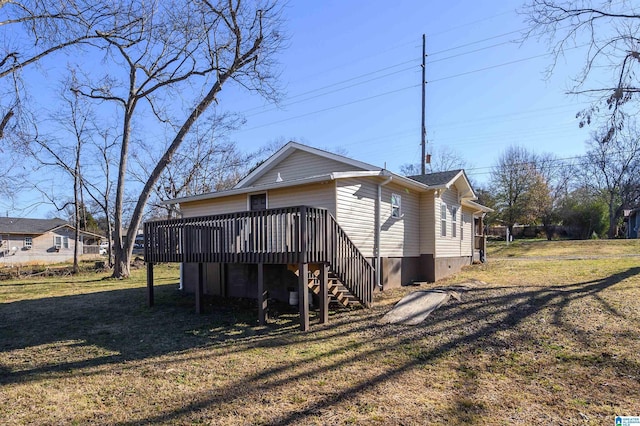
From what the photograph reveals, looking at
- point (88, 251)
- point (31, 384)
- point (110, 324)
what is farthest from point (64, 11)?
point (88, 251)

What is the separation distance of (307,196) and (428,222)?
5132 millimetres

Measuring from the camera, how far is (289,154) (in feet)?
43.5

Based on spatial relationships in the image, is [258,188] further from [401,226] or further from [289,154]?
[401,226]

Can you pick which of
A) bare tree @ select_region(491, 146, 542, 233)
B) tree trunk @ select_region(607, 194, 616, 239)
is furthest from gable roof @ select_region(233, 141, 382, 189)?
tree trunk @ select_region(607, 194, 616, 239)

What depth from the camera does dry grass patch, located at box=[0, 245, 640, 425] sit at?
408 cm

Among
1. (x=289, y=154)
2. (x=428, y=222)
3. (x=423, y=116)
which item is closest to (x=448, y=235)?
(x=428, y=222)

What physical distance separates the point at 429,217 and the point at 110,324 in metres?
9.90

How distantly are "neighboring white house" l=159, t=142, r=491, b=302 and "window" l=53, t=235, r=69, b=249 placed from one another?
34795 millimetres

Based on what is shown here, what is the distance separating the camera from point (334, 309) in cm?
903

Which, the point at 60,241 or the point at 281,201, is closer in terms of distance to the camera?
the point at 281,201

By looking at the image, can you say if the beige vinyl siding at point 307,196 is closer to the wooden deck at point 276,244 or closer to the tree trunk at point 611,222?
the wooden deck at point 276,244

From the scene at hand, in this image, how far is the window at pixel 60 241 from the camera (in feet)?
132

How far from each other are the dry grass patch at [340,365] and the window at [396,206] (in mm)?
3557

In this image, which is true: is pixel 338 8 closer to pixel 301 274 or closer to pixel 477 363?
pixel 301 274
